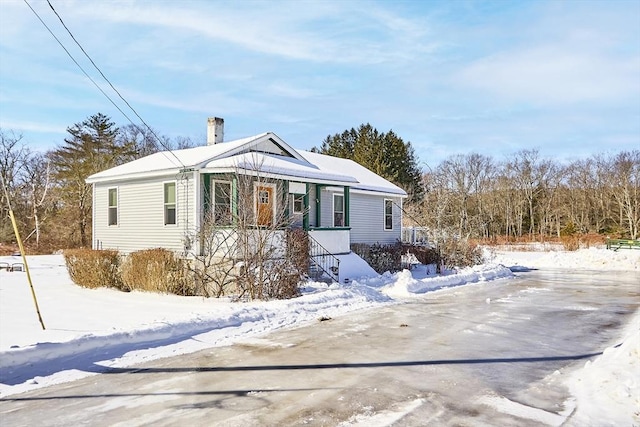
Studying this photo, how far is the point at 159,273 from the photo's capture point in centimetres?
1509

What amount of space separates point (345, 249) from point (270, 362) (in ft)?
42.4

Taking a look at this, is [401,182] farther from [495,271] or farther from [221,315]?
[221,315]

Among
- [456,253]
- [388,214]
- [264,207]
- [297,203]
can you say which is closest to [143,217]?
[264,207]

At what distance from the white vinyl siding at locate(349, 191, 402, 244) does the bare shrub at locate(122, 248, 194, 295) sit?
1084 centimetres

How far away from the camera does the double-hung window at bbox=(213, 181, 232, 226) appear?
1545 centimetres

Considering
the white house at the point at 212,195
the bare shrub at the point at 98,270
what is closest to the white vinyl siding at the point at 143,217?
the white house at the point at 212,195

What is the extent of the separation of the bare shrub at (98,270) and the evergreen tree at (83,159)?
74.6 ft

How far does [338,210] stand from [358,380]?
16.8 metres

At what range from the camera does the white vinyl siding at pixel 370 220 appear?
24.5 meters

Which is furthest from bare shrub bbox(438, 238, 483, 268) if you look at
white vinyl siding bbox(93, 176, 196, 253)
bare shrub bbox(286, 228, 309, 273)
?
white vinyl siding bbox(93, 176, 196, 253)

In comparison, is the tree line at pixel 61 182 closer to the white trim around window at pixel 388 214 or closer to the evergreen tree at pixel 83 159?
the evergreen tree at pixel 83 159

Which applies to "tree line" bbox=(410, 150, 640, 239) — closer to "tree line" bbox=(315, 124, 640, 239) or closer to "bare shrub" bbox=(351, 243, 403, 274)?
"tree line" bbox=(315, 124, 640, 239)

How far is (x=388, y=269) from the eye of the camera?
876 inches

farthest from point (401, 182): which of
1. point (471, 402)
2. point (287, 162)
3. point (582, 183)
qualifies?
point (471, 402)
